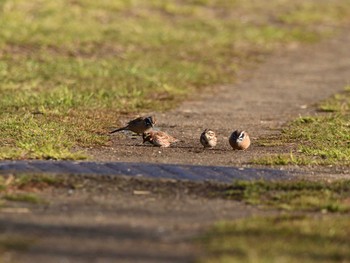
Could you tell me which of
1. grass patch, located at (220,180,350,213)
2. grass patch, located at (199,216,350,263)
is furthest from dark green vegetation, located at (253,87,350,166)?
grass patch, located at (199,216,350,263)

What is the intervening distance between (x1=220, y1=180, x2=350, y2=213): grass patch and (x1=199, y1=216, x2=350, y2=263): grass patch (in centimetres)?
47

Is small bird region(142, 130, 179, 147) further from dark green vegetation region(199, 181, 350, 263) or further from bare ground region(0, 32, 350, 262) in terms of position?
dark green vegetation region(199, 181, 350, 263)

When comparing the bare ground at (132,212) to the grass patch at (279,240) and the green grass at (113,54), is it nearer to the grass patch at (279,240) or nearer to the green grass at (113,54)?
the grass patch at (279,240)

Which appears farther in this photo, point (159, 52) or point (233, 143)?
point (159, 52)

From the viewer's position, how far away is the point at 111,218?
22.9 feet

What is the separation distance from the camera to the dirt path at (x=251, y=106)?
10.1 meters

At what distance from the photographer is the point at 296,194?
7965mm

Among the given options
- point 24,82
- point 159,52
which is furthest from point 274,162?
A: point 159,52

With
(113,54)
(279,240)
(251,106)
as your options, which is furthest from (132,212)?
(113,54)

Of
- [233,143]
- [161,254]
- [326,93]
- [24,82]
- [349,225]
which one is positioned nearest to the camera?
[161,254]

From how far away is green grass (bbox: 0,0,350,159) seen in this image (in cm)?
1196

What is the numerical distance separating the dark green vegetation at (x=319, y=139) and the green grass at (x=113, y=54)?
2.06 metres

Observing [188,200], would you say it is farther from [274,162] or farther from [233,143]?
[233,143]

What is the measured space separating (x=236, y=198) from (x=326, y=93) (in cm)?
982
